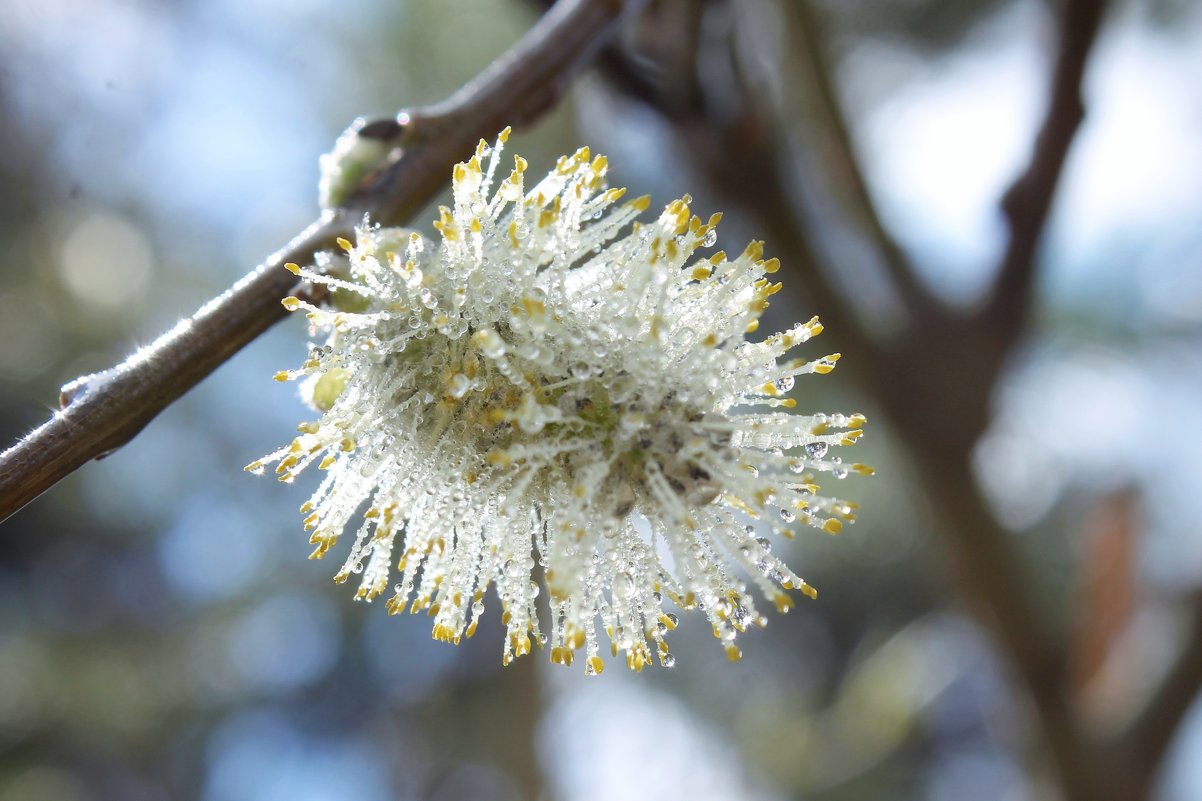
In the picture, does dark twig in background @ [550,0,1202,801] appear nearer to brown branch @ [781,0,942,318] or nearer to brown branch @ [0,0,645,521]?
brown branch @ [781,0,942,318]

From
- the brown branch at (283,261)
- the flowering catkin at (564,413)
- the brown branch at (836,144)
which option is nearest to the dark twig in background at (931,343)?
the brown branch at (836,144)

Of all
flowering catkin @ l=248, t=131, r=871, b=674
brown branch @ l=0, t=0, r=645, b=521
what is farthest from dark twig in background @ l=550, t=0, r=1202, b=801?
flowering catkin @ l=248, t=131, r=871, b=674

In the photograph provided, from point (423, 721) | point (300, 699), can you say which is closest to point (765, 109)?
point (423, 721)

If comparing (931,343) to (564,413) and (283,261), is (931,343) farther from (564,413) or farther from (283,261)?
(283,261)

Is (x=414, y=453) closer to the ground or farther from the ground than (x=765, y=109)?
closer to the ground

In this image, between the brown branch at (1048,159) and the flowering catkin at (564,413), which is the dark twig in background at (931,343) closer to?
the brown branch at (1048,159)

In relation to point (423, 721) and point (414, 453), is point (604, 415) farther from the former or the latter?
point (423, 721)
